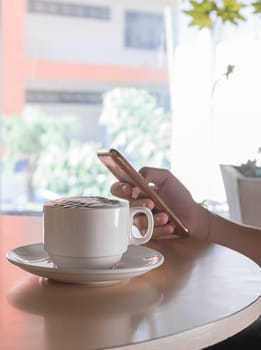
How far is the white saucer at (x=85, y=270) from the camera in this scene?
77cm

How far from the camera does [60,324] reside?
664mm

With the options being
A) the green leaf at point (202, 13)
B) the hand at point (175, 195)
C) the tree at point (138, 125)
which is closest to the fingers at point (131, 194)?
the hand at point (175, 195)

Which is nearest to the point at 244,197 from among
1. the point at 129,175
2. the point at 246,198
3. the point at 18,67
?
the point at 246,198

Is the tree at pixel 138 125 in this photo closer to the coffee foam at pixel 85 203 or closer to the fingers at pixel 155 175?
the fingers at pixel 155 175

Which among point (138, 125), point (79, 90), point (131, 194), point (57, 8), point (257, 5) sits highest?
point (57, 8)

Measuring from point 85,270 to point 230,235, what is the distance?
61 cm

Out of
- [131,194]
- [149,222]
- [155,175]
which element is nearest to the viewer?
[149,222]

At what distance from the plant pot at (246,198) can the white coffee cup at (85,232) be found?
1.29m

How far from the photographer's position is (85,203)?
806mm

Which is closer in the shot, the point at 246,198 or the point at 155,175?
the point at 155,175

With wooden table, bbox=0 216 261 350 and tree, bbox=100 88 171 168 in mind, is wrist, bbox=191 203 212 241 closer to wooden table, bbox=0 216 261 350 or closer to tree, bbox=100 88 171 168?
wooden table, bbox=0 216 261 350

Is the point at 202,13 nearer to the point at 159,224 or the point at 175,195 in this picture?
the point at 175,195

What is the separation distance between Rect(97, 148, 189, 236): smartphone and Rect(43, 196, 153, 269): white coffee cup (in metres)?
0.15

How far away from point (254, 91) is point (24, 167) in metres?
1.38
